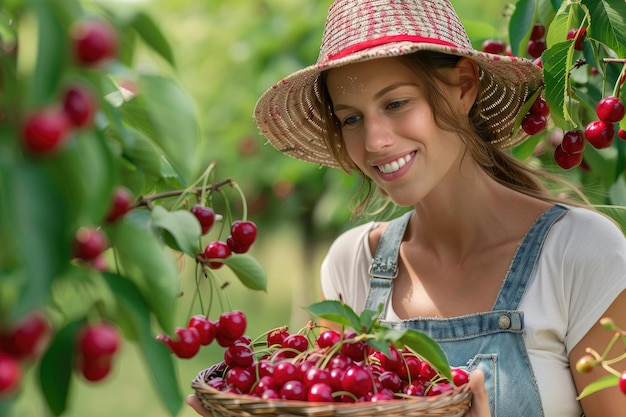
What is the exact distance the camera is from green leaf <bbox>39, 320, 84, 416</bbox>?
2.37 feet

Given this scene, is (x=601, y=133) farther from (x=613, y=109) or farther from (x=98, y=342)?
(x=98, y=342)

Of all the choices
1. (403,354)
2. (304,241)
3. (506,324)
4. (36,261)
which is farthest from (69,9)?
(304,241)

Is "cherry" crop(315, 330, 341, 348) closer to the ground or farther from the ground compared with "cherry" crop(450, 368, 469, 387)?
farther from the ground

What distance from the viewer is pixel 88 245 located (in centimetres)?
72

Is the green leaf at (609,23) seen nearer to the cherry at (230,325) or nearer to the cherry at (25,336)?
the cherry at (230,325)

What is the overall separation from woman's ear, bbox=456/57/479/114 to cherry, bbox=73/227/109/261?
1.06 metres

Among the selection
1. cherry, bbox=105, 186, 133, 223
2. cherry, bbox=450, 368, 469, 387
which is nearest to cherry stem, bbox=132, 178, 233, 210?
cherry, bbox=105, 186, 133, 223

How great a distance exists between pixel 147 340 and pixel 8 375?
0.57 feet

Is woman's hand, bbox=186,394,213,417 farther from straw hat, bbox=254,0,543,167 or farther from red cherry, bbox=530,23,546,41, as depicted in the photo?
red cherry, bbox=530,23,546,41

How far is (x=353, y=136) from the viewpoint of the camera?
160 centimetres

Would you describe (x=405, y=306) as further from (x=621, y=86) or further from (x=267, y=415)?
(x=267, y=415)

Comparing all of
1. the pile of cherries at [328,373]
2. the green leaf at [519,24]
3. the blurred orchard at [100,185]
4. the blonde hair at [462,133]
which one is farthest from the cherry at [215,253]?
the green leaf at [519,24]

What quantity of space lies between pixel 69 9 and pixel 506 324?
112cm

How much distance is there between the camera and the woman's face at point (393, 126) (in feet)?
5.02
